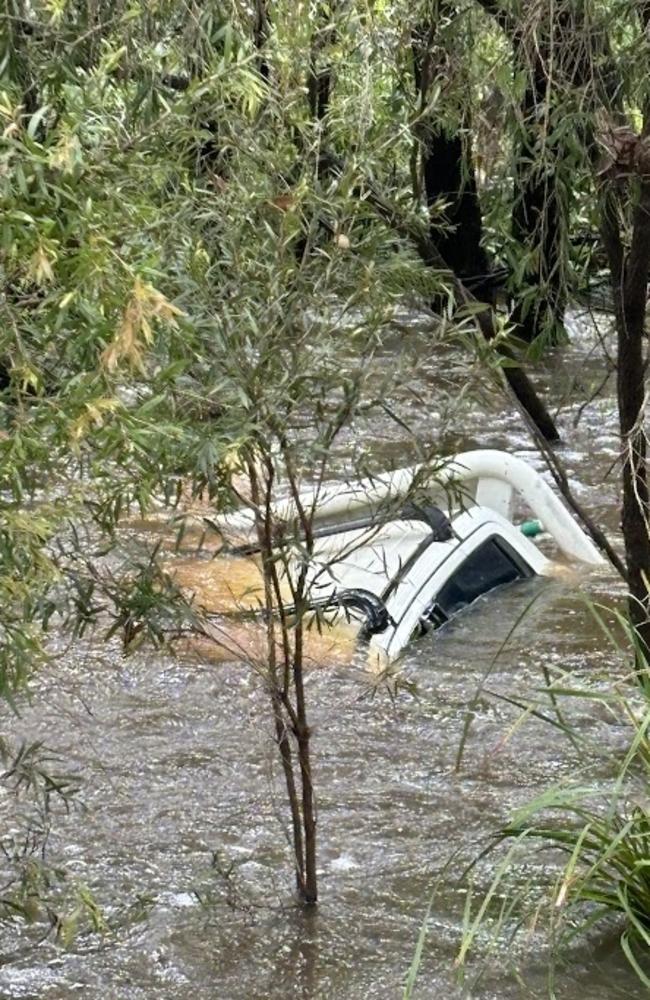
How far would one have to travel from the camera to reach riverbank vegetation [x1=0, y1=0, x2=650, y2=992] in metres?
3.21

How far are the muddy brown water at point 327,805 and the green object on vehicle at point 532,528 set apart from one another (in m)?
0.52

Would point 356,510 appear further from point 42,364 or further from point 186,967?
→ point 42,364

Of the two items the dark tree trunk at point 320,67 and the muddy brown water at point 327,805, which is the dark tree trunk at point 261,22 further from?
the muddy brown water at point 327,805

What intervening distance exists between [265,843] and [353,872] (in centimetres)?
38

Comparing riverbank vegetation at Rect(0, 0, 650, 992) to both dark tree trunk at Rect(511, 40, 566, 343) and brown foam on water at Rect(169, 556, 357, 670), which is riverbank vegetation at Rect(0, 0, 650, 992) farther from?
brown foam on water at Rect(169, 556, 357, 670)

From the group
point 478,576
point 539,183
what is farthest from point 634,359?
point 478,576

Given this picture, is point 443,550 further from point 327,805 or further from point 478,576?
point 327,805

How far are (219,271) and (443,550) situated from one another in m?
3.90

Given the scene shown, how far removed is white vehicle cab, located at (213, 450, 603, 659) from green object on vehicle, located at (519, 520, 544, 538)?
0.01 metres

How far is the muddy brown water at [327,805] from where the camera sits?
4.72 metres

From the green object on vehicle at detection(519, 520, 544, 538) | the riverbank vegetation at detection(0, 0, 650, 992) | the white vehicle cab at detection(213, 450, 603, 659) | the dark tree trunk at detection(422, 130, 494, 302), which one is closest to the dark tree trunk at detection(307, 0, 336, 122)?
the riverbank vegetation at detection(0, 0, 650, 992)

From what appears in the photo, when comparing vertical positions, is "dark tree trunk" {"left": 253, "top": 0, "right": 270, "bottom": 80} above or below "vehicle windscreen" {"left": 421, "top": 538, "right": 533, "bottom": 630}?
above

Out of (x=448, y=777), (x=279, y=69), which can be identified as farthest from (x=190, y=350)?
(x=448, y=777)

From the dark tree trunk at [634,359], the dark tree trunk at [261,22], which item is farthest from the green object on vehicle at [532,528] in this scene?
the dark tree trunk at [261,22]
